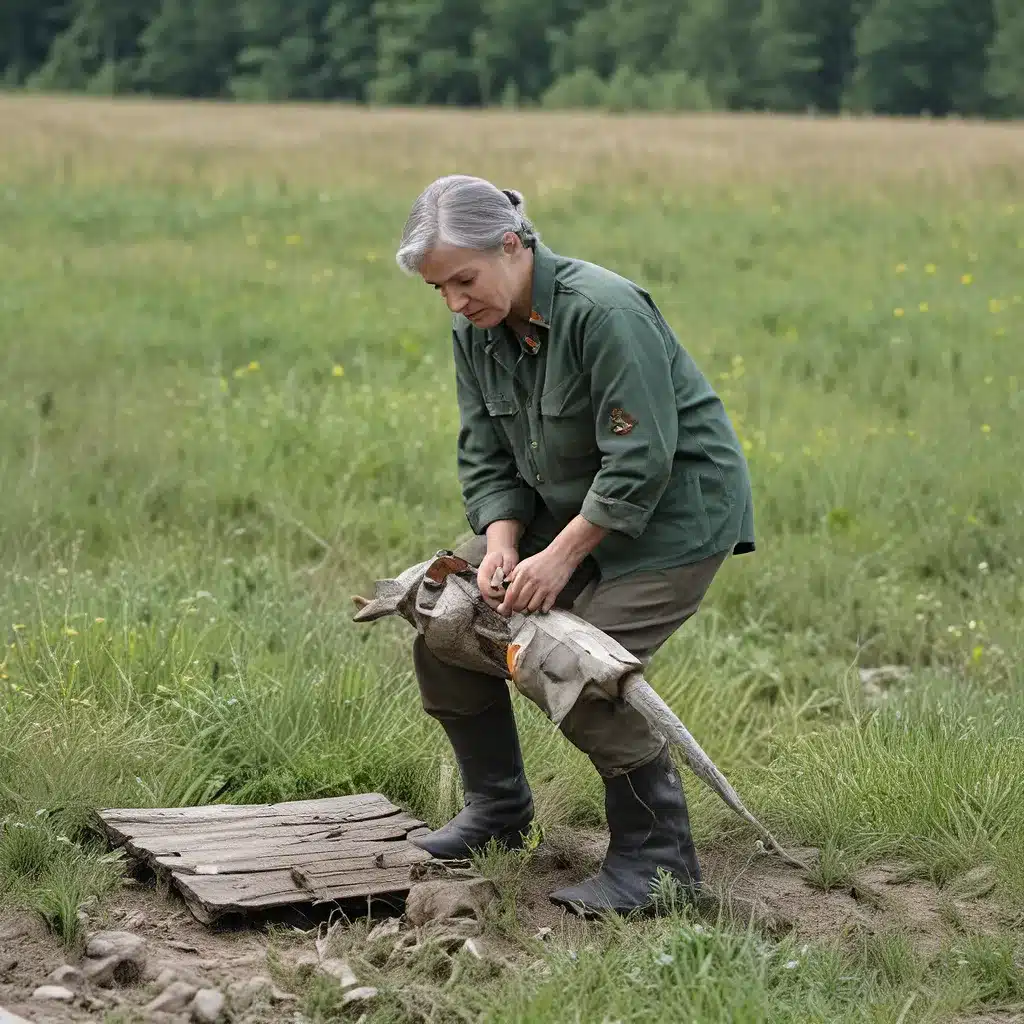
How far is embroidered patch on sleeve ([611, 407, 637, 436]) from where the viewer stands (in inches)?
142

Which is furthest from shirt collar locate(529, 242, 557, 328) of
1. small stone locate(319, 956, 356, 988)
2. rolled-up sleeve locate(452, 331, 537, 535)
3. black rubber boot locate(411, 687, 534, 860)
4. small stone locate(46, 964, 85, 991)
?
small stone locate(46, 964, 85, 991)

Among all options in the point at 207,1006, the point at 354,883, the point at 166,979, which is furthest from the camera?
the point at 354,883

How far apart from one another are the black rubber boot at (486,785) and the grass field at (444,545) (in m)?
0.26

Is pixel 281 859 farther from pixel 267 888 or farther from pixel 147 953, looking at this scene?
pixel 147 953

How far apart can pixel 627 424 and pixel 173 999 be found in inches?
62.8

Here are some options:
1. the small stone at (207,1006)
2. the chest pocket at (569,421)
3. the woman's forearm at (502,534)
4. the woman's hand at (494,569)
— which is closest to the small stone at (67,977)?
the small stone at (207,1006)

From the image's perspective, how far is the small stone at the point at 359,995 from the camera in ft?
10.6

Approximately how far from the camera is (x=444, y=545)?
691 centimetres

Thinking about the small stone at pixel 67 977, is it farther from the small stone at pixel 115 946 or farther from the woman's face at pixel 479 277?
the woman's face at pixel 479 277

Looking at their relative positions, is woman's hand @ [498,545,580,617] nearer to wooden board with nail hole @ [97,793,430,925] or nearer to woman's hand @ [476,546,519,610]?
woman's hand @ [476,546,519,610]

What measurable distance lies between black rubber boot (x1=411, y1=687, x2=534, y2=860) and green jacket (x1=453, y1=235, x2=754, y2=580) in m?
0.50

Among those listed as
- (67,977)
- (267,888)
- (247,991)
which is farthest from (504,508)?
(67,977)

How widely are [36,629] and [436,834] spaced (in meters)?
1.69

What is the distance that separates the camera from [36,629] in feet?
16.6
